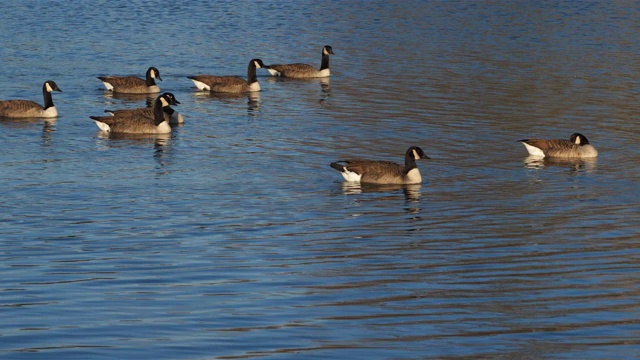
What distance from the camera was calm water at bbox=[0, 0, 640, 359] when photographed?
43.0 feet

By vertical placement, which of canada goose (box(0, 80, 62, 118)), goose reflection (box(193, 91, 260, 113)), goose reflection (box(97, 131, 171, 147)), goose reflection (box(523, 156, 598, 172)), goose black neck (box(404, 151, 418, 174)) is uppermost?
goose black neck (box(404, 151, 418, 174))

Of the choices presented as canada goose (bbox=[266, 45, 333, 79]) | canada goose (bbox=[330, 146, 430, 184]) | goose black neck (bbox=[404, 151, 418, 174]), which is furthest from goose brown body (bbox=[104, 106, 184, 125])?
canada goose (bbox=[266, 45, 333, 79])

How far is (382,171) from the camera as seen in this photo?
2327 centimetres

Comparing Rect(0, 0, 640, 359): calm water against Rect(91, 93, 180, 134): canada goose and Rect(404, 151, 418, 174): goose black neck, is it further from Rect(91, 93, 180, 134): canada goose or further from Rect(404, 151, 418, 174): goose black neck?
Rect(91, 93, 180, 134): canada goose

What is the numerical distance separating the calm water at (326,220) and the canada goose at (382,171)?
1.05 ft

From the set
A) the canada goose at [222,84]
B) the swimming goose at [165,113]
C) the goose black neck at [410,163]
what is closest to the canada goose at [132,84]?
the canada goose at [222,84]

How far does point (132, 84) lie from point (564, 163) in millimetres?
15498

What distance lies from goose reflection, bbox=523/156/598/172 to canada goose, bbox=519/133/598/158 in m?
0.09

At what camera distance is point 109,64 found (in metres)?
43.3

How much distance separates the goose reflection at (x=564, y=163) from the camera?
25344 mm

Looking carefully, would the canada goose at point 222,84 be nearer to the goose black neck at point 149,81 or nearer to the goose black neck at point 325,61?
the goose black neck at point 149,81

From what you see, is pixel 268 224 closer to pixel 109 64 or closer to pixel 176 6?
pixel 109 64

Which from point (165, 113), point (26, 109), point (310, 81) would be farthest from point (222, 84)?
point (26, 109)

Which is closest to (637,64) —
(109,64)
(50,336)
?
(109,64)
